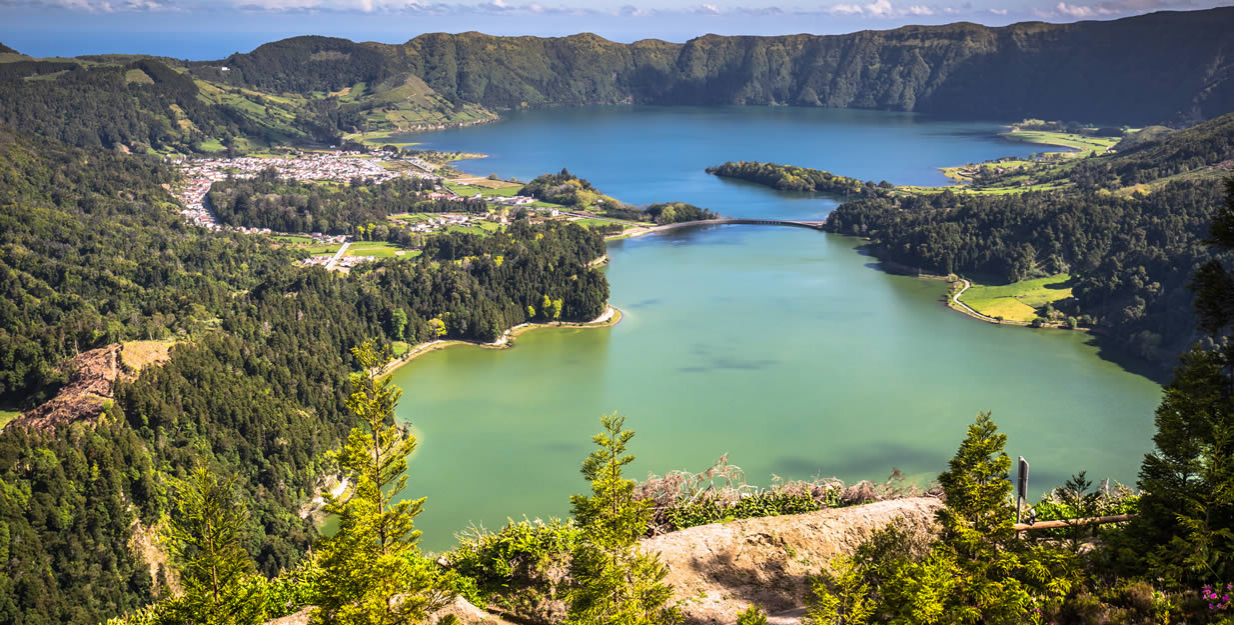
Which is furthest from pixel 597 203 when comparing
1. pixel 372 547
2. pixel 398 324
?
pixel 372 547

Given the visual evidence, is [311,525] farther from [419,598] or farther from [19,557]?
[419,598]

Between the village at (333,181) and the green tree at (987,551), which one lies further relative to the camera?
the village at (333,181)

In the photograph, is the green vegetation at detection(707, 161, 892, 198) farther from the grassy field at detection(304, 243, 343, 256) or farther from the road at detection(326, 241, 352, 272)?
the grassy field at detection(304, 243, 343, 256)

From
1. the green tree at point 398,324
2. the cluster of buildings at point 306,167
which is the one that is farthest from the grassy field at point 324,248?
the cluster of buildings at point 306,167

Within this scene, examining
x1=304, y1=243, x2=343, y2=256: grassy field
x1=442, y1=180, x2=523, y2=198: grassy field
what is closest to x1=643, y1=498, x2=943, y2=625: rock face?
x1=304, y1=243, x2=343, y2=256: grassy field

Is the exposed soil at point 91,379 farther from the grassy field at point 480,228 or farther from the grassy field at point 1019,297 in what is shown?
the grassy field at point 1019,297

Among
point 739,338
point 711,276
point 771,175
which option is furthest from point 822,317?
point 771,175

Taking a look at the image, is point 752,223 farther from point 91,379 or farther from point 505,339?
point 91,379
